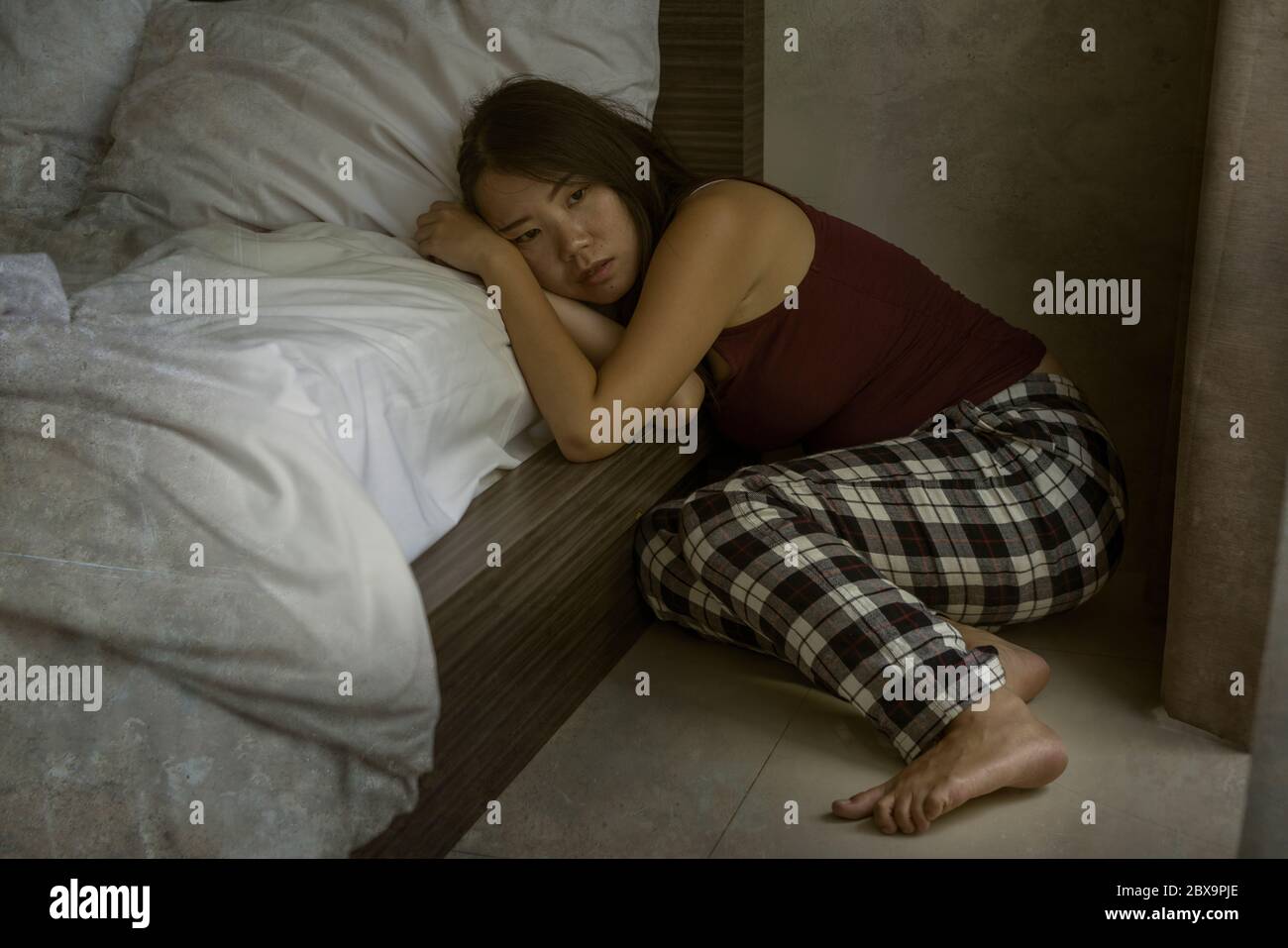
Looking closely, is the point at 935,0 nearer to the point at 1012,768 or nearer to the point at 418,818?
the point at 1012,768

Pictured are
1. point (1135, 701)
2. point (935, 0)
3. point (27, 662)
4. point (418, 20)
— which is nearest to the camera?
point (27, 662)

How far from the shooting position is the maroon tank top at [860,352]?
4.72 ft

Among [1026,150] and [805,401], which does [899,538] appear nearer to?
[805,401]

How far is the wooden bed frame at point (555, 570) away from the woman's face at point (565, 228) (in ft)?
0.62

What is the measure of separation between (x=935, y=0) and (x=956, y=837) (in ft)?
3.62

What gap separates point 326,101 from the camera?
1496 millimetres

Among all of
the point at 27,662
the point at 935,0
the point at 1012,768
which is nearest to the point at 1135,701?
the point at 1012,768

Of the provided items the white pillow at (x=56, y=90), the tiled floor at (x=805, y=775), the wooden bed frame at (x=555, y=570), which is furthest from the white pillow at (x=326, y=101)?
the tiled floor at (x=805, y=775)

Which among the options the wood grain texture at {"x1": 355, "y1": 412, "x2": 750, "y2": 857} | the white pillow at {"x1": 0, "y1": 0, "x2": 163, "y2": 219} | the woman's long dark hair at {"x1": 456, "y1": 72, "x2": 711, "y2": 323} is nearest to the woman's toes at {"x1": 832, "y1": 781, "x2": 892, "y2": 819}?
the wood grain texture at {"x1": 355, "y1": 412, "x2": 750, "y2": 857}

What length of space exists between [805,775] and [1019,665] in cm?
25

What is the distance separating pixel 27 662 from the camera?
0.85m

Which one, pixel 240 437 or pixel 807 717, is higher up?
pixel 240 437

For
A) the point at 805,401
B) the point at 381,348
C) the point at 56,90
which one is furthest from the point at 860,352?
the point at 56,90

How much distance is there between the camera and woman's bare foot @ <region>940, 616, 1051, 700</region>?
127cm
